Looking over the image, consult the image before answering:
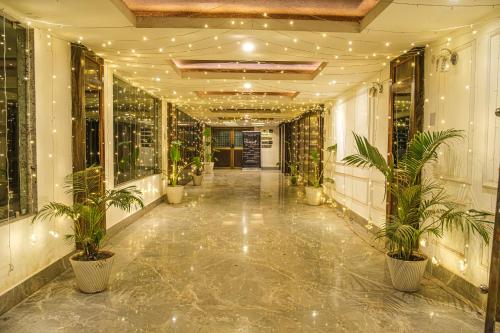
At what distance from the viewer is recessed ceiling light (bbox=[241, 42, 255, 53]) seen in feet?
15.5

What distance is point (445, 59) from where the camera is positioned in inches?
163

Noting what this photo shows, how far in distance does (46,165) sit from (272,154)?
17.9m

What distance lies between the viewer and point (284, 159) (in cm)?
1892

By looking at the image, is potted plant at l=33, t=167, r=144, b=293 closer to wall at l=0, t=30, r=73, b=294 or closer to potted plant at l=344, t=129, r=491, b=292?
wall at l=0, t=30, r=73, b=294

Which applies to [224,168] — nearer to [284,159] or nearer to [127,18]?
[284,159]

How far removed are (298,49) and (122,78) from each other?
12.0ft

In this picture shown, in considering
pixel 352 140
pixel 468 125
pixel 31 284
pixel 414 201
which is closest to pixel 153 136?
pixel 352 140

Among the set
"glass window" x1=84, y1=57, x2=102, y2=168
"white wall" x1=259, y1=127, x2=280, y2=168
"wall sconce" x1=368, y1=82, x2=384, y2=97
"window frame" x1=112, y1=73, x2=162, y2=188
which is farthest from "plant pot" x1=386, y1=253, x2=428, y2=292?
"white wall" x1=259, y1=127, x2=280, y2=168

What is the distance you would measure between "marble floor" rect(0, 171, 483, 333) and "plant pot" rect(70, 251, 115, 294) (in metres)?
0.10

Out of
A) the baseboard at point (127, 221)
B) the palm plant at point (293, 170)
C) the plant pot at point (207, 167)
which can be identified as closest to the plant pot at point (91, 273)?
the baseboard at point (127, 221)

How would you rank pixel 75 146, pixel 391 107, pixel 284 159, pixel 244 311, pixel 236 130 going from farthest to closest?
pixel 236 130
pixel 284 159
pixel 391 107
pixel 75 146
pixel 244 311

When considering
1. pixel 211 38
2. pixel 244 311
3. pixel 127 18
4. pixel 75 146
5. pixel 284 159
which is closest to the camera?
pixel 244 311

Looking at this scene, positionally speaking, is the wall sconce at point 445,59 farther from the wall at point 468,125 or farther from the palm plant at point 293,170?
the palm plant at point 293,170

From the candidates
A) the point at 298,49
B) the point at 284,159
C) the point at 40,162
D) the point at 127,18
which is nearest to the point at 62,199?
the point at 40,162
